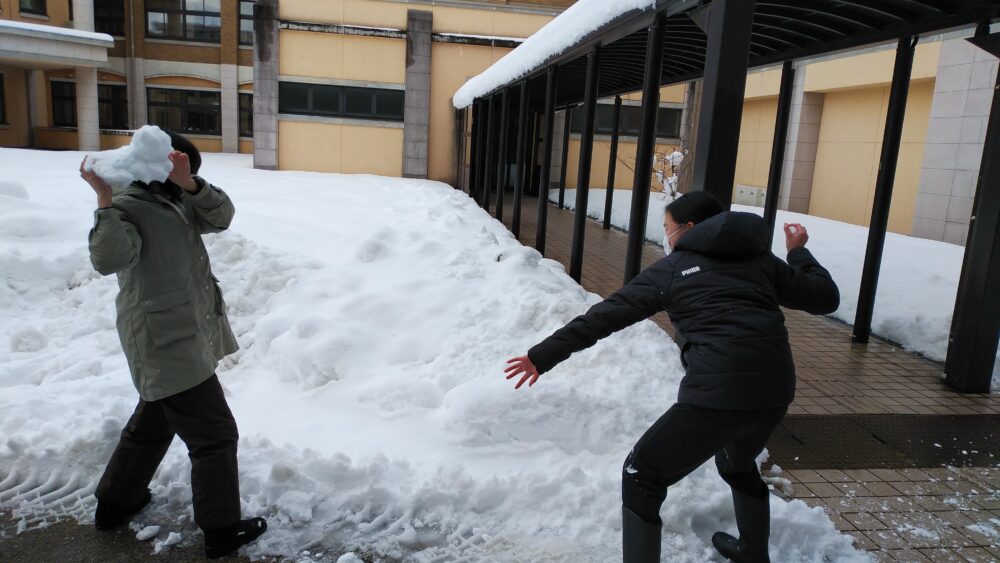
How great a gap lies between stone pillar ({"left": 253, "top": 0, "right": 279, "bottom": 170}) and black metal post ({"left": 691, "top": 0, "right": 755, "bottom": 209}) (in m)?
15.5

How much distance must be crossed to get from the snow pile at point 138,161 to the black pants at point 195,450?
91 cm

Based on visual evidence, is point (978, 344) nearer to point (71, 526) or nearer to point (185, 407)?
point (185, 407)

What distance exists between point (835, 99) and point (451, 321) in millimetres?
14666

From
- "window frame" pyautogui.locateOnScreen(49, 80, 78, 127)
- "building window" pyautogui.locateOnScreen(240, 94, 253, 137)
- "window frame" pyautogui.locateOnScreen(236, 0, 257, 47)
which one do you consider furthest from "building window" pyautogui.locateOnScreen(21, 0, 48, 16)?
"building window" pyautogui.locateOnScreen(240, 94, 253, 137)

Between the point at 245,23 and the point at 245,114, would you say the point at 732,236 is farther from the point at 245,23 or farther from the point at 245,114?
the point at 245,23

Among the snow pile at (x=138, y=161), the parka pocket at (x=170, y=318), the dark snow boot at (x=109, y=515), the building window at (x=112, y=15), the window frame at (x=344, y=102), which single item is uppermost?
the building window at (x=112, y=15)

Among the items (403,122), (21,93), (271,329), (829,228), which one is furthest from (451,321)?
(21,93)

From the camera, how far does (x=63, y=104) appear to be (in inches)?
1165

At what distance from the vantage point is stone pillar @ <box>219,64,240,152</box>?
31828mm

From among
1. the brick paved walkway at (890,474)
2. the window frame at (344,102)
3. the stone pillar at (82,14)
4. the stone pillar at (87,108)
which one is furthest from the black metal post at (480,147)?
the stone pillar at (82,14)

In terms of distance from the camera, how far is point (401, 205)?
12.3 meters

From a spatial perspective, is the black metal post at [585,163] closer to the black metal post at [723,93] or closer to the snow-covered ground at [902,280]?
the black metal post at [723,93]

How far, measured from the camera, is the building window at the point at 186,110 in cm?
3183

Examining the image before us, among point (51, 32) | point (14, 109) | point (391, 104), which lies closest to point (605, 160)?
point (391, 104)
